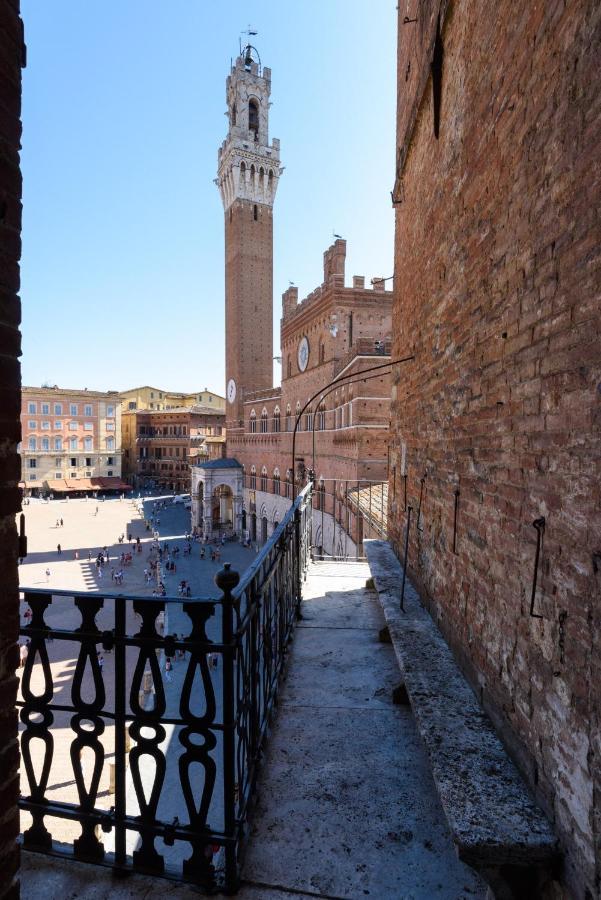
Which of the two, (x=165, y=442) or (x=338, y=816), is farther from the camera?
(x=165, y=442)

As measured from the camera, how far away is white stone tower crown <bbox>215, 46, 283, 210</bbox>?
3906cm

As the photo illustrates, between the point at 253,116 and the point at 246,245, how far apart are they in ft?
41.1

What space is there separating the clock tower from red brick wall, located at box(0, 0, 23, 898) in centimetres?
3707

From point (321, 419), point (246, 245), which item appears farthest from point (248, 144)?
point (321, 419)

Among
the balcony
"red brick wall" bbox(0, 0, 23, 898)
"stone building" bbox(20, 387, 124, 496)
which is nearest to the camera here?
"red brick wall" bbox(0, 0, 23, 898)

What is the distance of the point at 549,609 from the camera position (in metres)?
2.01

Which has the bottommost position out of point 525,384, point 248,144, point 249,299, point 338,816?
point 338,816

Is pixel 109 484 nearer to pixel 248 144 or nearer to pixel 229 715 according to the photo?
pixel 248 144

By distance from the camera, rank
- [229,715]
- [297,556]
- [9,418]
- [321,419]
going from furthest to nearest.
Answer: [321,419] < [297,556] < [229,715] < [9,418]

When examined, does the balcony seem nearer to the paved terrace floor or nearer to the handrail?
the handrail

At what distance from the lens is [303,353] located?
29.9m

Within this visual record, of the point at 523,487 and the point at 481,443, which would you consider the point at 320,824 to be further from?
the point at 481,443

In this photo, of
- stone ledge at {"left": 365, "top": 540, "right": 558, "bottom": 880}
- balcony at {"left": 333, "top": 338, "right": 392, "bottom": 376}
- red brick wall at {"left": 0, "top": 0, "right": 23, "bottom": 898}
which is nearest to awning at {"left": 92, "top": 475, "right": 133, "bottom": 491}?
balcony at {"left": 333, "top": 338, "right": 392, "bottom": 376}

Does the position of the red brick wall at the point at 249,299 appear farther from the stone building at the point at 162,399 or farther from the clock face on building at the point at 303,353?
the stone building at the point at 162,399
